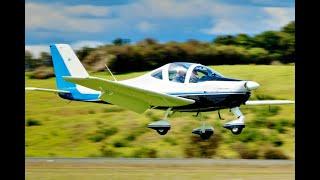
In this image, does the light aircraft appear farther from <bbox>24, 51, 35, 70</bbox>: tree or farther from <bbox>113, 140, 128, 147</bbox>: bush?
<bbox>113, 140, 128, 147</bbox>: bush

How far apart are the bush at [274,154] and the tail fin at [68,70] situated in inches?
86.8

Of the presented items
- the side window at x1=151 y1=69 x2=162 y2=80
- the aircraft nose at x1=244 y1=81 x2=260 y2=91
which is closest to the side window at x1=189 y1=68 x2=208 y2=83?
the side window at x1=151 y1=69 x2=162 y2=80

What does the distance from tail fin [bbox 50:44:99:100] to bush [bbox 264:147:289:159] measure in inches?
86.8

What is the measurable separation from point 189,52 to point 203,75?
13.9 inches

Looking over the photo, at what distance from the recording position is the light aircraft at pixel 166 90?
23.1 feet

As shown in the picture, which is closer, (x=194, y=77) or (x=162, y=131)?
(x=194, y=77)

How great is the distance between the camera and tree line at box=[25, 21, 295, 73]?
738 cm

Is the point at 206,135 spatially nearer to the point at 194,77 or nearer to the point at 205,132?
the point at 205,132

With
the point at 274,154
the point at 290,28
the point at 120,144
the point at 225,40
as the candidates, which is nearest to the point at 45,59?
the point at 120,144

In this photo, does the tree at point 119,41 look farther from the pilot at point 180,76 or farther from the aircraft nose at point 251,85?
the aircraft nose at point 251,85

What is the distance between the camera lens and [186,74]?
7207mm

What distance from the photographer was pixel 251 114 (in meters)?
7.30

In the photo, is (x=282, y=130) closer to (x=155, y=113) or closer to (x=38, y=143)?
(x=155, y=113)
